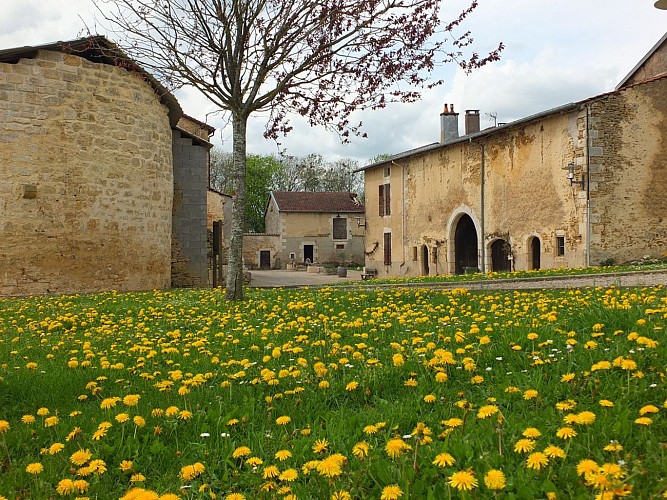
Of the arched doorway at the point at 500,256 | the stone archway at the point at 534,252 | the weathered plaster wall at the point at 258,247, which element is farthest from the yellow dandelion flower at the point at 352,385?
the weathered plaster wall at the point at 258,247

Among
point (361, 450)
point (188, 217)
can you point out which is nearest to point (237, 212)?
point (361, 450)

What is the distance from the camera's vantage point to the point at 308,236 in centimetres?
5062

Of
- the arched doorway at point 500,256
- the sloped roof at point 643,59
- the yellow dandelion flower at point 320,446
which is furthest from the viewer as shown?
the arched doorway at point 500,256

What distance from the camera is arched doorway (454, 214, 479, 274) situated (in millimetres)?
25812

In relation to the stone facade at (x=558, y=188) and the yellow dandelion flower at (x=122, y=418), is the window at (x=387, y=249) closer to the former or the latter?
the stone facade at (x=558, y=188)

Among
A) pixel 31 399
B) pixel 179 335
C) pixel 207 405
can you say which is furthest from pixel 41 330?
pixel 207 405

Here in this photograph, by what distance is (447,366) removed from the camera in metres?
3.64

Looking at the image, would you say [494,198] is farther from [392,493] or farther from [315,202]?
[315,202]

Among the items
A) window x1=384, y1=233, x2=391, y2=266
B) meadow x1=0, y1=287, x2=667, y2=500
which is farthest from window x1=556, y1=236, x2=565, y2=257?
meadow x1=0, y1=287, x2=667, y2=500

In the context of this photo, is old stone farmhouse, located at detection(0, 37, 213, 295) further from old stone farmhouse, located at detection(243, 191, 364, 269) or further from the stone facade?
old stone farmhouse, located at detection(243, 191, 364, 269)

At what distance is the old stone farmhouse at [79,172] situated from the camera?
40.2 feet

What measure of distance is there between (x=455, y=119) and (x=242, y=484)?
89.6 ft

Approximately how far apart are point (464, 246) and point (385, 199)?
22.8 ft

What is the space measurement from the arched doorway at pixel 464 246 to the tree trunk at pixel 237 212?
17.6 m
